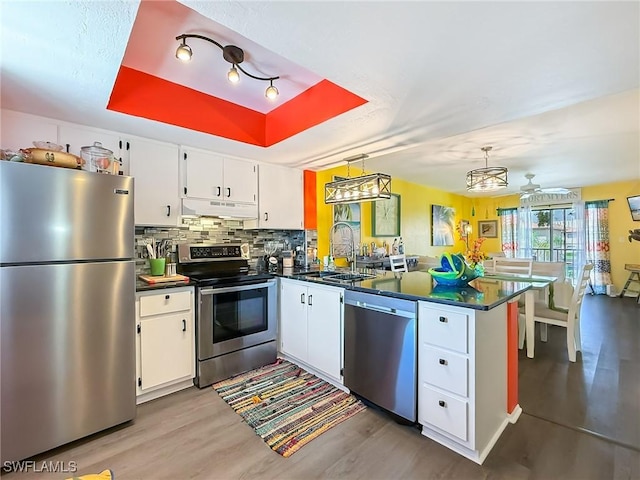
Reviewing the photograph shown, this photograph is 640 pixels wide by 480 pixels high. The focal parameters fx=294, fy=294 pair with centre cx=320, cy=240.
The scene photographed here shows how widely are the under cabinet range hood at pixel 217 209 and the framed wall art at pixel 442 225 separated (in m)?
4.79

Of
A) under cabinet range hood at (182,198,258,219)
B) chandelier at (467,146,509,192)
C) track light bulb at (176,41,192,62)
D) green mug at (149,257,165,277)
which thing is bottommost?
green mug at (149,257,165,277)

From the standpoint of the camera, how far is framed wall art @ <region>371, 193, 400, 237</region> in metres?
5.05

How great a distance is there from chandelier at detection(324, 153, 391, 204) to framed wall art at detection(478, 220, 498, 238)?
6.55m

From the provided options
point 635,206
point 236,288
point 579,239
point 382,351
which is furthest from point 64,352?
point 579,239

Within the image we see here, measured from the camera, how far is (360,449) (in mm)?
1816

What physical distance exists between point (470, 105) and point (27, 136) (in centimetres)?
307

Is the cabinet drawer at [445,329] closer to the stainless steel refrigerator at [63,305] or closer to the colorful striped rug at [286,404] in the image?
the colorful striped rug at [286,404]

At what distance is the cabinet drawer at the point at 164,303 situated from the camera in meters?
2.30

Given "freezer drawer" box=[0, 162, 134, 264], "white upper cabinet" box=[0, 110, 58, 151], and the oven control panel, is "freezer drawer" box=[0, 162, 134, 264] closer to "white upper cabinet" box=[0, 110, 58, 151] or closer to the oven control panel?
"white upper cabinet" box=[0, 110, 58, 151]

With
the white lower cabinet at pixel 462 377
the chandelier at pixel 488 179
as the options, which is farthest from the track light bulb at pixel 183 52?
the chandelier at pixel 488 179

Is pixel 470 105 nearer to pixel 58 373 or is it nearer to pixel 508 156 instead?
pixel 508 156

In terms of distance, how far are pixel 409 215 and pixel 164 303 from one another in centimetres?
480

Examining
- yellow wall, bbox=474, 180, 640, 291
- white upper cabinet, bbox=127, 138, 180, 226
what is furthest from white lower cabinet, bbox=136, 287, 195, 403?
yellow wall, bbox=474, 180, 640, 291
